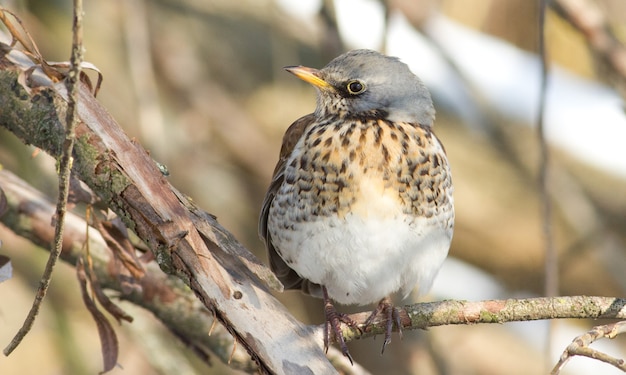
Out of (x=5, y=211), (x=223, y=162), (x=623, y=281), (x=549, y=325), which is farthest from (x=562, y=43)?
(x=5, y=211)

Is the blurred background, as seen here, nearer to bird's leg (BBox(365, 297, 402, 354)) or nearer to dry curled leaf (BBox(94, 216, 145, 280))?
bird's leg (BBox(365, 297, 402, 354))

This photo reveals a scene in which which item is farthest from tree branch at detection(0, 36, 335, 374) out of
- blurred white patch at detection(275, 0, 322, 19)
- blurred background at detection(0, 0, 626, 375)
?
blurred white patch at detection(275, 0, 322, 19)

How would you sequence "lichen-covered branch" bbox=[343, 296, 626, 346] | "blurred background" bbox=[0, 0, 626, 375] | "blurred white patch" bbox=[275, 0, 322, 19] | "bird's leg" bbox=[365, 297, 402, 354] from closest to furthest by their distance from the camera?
"lichen-covered branch" bbox=[343, 296, 626, 346] < "bird's leg" bbox=[365, 297, 402, 354] < "blurred background" bbox=[0, 0, 626, 375] < "blurred white patch" bbox=[275, 0, 322, 19]

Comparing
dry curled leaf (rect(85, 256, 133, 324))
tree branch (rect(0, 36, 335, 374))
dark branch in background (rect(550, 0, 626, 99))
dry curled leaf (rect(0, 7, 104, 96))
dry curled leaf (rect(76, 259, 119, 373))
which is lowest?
dry curled leaf (rect(76, 259, 119, 373))

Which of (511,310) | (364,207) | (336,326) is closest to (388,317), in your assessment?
(336,326)

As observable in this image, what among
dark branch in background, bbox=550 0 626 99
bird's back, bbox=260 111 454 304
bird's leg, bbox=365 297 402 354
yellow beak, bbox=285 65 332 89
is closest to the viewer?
bird's leg, bbox=365 297 402 354

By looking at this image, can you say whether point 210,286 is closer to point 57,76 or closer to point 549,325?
point 57,76

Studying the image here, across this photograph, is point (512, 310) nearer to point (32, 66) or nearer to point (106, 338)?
point (106, 338)
